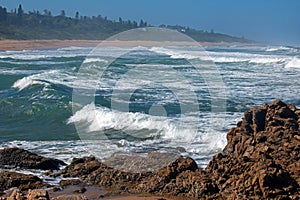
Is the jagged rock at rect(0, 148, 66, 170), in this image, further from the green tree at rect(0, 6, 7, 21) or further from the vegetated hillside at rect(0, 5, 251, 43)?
the green tree at rect(0, 6, 7, 21)

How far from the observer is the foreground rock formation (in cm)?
594

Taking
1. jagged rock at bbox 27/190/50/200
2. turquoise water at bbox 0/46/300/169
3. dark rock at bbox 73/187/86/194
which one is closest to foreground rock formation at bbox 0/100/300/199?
dark rock at bbox 73/187/86/194

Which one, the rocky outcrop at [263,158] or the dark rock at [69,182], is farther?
the dark rock at [69,182]

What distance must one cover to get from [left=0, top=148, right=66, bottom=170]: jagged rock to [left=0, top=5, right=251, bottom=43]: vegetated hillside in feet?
217

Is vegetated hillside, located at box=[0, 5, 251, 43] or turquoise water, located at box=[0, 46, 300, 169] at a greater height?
vegetated hillside, located at box=[0, 5, 251, 43]

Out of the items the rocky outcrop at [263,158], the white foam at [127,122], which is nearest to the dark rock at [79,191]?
the rocky outcrop at [263,158]

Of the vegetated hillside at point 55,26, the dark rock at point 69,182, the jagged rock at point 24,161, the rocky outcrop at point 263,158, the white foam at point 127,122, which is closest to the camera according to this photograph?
the rocky outcrop at point 263,158

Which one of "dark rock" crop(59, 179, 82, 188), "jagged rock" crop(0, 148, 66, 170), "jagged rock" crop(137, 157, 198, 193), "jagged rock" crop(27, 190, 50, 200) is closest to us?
"jagged rock" crop(27, 190, 50, 200)

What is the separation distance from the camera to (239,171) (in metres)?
6.42

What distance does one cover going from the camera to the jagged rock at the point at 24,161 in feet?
27.1

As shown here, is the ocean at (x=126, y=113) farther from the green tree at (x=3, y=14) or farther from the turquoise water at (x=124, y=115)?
the green tree at (x=3, y=14)

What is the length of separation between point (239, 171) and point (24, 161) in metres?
3.91

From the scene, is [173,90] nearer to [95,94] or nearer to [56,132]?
[95,94]

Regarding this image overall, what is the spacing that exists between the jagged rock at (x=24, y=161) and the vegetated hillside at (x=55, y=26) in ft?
217
